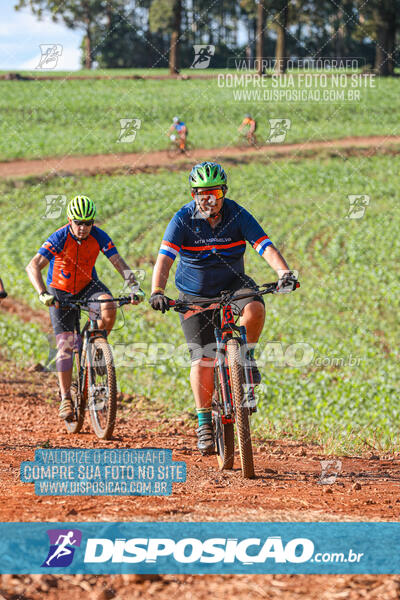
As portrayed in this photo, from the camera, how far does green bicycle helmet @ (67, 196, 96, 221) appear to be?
7266mm

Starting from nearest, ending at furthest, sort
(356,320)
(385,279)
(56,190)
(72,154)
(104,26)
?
→ (356,320) → (385,279) → (56,190) → (72,154) → (104,26)

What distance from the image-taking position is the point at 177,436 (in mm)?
8367

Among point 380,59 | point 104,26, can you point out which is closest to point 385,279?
point 380,59

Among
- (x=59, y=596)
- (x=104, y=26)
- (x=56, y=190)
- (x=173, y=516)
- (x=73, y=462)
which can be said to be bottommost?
(x=59, y=596)

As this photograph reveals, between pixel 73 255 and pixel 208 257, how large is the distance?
2.10 metres

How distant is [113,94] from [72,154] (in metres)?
16.1

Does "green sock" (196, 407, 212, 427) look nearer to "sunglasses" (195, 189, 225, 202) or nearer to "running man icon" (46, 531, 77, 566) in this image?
"sunglasses" (195, 189, 225, 202)

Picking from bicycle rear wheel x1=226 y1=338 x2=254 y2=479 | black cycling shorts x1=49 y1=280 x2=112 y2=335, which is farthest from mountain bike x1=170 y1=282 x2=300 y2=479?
black cycling shorts x1=49 y1=280 x2=112 y2=335

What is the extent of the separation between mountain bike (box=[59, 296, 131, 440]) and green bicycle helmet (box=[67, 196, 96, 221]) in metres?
0.86

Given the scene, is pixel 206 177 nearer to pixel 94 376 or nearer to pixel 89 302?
pixel 89 302

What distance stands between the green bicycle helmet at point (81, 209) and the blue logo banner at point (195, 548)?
151 inches

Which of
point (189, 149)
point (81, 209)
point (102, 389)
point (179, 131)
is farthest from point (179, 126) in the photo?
point (102, 389)

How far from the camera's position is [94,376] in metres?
7.66

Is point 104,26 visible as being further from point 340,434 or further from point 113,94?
point 340,434
